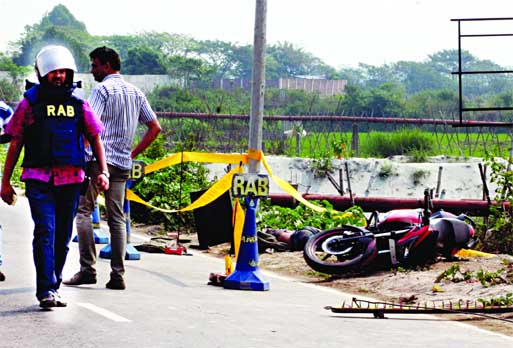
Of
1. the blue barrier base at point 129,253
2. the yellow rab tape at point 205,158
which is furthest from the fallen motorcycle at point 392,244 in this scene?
the blue barrier base at point 129,253

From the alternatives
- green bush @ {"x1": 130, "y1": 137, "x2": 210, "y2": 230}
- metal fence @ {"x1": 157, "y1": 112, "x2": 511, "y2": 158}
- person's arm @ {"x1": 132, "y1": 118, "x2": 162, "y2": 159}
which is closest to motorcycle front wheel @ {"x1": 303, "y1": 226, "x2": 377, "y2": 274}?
person's arm @ {"x1": 132, "y1": 118, "x2": 162, "y2": 159}

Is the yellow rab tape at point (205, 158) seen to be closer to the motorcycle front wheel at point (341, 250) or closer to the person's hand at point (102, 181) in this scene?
the motorcycle front wheel at point (341, 250)

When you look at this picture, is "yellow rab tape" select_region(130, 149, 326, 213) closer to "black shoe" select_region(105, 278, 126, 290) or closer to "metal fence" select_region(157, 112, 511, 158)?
"black shoe" select_region(105, 278, 126, 290)

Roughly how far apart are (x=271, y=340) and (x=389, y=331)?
1278 mm

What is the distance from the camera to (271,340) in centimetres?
930

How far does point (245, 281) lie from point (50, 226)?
3353mm

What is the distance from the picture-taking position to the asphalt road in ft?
29.7

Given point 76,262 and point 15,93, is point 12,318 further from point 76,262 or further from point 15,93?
point 15,93

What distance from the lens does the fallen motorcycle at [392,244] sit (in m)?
14.7

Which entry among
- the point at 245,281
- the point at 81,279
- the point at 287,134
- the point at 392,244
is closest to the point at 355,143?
the point at 287,134

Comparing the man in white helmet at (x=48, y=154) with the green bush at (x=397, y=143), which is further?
the green bush at (x=397, y=143)

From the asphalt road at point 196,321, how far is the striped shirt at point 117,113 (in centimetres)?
121

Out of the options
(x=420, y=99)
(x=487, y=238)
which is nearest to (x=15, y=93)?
(x=420, y=99)

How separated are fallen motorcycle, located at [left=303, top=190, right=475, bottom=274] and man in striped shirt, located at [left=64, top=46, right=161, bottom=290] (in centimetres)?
301
